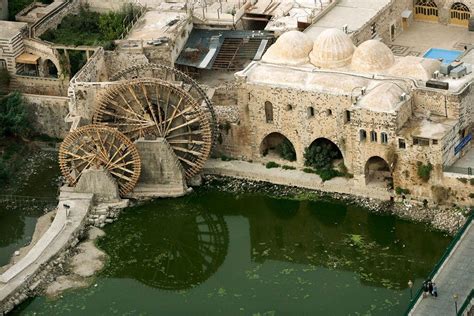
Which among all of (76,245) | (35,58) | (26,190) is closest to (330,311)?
(76,245)

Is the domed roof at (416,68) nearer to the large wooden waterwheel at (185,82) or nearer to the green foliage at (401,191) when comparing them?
the green foliage at (401,191)

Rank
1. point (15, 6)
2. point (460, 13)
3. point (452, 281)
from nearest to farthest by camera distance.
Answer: point (452, 281), point (460, 13), point (15, 6)

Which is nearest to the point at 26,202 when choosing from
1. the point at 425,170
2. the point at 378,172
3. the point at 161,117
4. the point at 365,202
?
the point at 161,117

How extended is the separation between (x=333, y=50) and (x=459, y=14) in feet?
33.0

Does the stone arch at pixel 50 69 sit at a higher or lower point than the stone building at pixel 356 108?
higher

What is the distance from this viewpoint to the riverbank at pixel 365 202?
5406 cm

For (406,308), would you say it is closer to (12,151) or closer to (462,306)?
(462,306)

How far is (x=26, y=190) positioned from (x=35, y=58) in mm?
7222

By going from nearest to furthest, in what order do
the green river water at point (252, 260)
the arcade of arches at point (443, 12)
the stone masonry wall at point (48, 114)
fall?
the green river water at point (252, 260) < the stone masonry wall at point (48, 114) < the arcade of arches at point (443, 12)

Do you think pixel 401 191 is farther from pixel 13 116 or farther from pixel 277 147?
pixel 13 116

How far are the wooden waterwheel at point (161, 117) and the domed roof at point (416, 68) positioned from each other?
7.87 m

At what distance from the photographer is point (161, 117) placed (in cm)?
5772

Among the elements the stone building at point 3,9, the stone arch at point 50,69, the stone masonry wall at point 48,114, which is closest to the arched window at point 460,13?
the stone masonry wall at point 48,114

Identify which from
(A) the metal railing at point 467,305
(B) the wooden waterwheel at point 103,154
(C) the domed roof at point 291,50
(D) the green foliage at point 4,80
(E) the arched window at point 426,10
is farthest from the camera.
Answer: (E) the arched window at point 426,10
